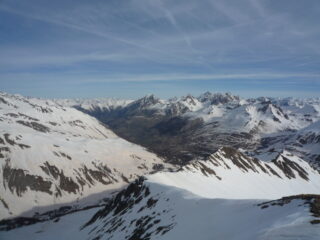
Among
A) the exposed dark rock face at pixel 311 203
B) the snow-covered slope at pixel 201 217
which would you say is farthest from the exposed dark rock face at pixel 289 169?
the exposed dark rock face at pixel 311 203

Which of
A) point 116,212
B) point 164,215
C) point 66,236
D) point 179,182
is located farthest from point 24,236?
point 164,215

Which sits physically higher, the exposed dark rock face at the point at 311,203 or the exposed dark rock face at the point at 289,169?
the exposed dark rock face at the point at 311,203

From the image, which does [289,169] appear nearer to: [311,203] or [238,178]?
[238,178]

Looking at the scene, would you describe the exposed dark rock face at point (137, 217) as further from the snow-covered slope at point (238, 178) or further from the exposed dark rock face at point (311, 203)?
the exposed dark rock face at point (311, 203)

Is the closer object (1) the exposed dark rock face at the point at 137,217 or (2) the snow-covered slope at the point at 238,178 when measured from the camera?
(1) the exposed dark rock face at the point at 137,217

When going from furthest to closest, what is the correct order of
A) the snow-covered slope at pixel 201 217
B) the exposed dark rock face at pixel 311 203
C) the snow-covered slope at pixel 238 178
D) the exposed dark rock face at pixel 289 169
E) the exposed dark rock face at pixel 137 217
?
the exposed dark rock face at pixel 289 169
the snow-covered slope at pixel 238 178
the exposed dark rock face at pixel 137 217
the exposed dark rock face at pixel 311 203
the snow-covered slope at pixel 201 217

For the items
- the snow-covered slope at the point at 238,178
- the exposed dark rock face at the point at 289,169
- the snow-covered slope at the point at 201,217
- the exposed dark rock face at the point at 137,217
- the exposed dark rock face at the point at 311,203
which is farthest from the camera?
the exposed dark rock face at the point at 289,169

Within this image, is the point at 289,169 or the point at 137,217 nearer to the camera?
the point at 137,217

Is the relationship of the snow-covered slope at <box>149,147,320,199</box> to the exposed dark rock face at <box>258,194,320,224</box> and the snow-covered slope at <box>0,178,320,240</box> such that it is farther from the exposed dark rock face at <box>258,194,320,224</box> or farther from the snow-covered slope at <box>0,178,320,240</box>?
the exposed dark rock face at <box>258,194,320,224</box>

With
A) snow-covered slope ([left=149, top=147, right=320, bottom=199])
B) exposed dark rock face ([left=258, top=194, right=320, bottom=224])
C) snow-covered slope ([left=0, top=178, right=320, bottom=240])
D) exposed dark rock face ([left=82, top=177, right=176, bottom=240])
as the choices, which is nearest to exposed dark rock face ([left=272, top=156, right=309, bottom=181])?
snow-covered slope ([left=149, top=147, right=320, bottom=199])

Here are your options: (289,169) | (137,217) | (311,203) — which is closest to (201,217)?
(311,203)

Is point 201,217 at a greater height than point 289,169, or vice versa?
point 201,217

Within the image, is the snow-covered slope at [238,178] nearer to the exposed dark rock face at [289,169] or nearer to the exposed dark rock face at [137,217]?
the exposed dark rock face at [289,169]
